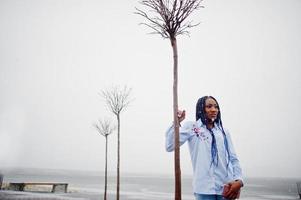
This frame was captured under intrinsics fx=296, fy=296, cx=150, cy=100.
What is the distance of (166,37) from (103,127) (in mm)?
16241

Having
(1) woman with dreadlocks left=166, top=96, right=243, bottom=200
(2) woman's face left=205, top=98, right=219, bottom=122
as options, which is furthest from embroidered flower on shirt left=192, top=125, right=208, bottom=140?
(2) woman's face left=205, top=98, right=219, bottom=122

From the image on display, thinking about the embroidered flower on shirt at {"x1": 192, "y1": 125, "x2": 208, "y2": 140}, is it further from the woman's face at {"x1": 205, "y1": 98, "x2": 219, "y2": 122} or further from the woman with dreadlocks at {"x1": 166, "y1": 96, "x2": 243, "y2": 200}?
the woman's face at {"x1": 205, "y1": 98, "x2": 219, "y2": 122}

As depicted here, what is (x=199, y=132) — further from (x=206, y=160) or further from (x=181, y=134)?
(x=206, y=160)

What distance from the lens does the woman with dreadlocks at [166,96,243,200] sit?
286cm

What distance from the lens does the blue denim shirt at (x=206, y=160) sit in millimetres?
2895

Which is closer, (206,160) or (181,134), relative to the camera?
(206,160)

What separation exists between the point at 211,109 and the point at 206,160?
578mm

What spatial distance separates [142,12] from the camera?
5.73 meters

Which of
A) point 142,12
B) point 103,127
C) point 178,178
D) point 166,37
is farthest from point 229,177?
point 103,127

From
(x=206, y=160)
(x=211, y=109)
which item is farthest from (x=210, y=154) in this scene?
(x=211, y=109)

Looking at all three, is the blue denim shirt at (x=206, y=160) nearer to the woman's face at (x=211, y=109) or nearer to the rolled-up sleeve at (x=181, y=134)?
the rolled-up sleeve at (x=181, y=134)

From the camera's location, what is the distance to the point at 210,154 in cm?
300

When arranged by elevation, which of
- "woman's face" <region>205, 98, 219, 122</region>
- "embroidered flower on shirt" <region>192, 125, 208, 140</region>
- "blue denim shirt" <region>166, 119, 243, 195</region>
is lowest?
"blue denim shirt" <region>166, 119, 243, 195</region>

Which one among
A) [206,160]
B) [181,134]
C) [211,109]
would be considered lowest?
[206,160]
